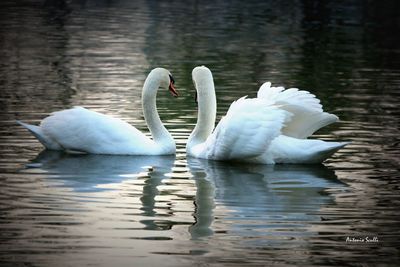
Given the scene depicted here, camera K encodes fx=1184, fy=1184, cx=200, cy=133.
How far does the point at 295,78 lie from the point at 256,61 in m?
3.68

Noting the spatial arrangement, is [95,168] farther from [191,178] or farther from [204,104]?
[204,104]

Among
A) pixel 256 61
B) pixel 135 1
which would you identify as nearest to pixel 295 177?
pixel 256 61

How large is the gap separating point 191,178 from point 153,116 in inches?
73.1

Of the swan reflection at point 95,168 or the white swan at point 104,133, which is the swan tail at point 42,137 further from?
the swan reflection at point 95,168

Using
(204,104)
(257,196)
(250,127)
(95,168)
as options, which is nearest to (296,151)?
(250,127)

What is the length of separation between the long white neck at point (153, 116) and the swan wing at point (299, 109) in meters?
1.31

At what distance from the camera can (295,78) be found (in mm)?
22031

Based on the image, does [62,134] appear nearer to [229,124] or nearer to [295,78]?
[229,124]

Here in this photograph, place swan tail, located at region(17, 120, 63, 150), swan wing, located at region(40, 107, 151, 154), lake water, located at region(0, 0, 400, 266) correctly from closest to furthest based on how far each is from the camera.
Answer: lake water, located at region(0, 0, 400, 266)
swan wing, located at region(40, 107, 151, 154)
swan tail, located at region(17, 120, 63, 150)

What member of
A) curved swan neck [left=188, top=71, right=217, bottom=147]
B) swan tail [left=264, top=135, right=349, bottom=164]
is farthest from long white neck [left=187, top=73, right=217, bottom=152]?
swan tail [left=264, top=135, right=349, bottom=164]

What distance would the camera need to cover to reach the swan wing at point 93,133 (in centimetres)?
1395

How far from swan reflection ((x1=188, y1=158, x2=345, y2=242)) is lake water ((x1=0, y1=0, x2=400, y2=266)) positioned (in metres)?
0.02

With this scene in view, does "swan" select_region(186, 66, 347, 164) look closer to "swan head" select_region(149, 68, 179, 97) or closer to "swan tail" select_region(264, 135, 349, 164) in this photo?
"swan tail" select_region(264, 135, 349, 164)

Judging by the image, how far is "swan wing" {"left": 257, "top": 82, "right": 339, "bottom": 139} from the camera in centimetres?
1348
